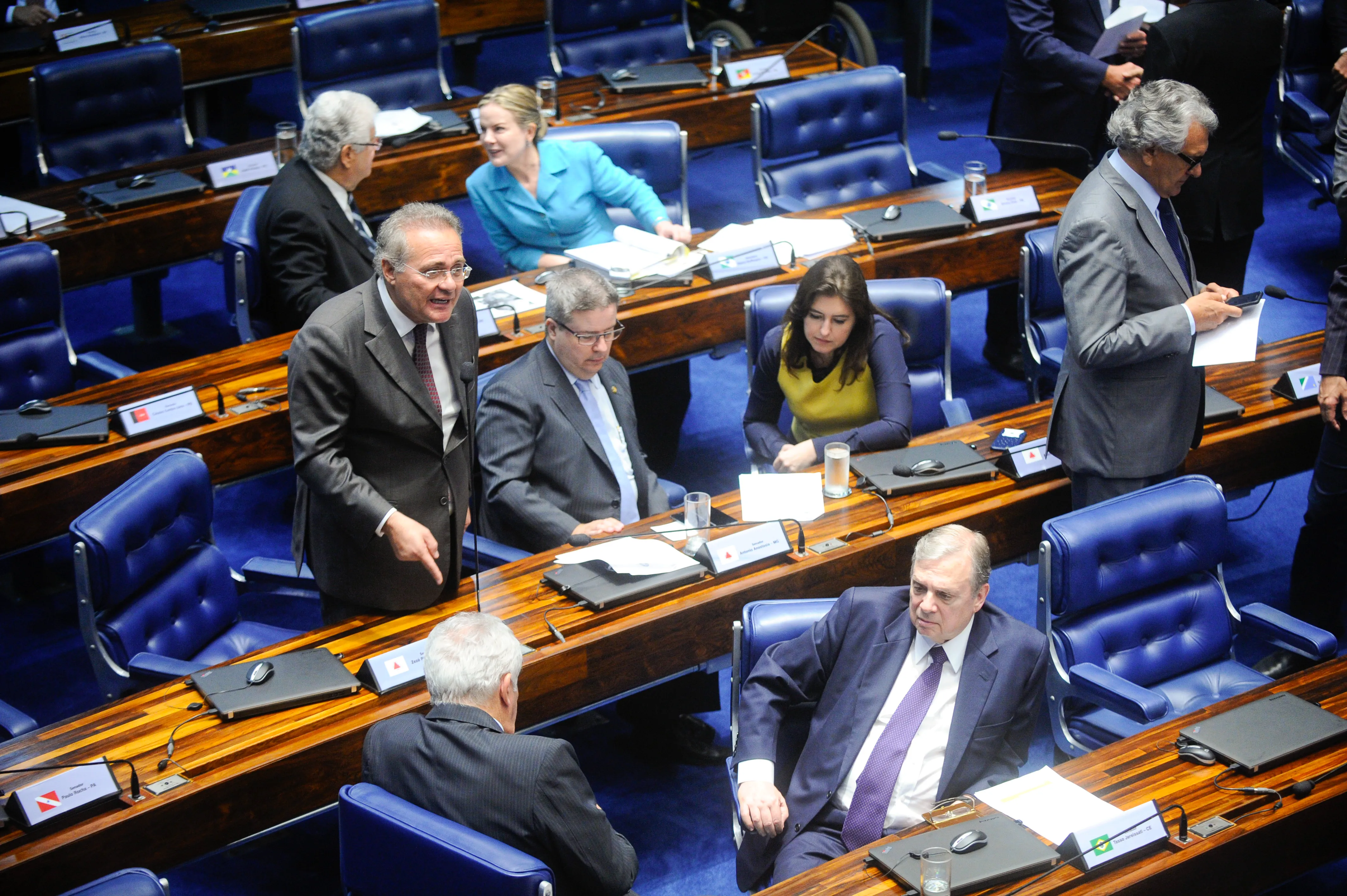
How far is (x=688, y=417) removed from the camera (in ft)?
16.9

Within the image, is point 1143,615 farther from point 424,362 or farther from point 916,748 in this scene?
point 424,362

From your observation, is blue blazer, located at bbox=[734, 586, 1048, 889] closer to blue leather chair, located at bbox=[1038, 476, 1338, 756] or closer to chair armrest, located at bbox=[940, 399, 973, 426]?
blue leather chair, located at bbox=[1038, 476, 1338, 756]

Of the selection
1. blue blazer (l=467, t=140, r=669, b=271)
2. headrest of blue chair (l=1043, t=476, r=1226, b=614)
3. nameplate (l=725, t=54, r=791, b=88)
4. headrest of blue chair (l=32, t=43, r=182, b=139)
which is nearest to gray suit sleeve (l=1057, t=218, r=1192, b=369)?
headrest of blue chair (l=1043, t=476, r=1226, b=614)

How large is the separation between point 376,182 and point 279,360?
4.45 ft

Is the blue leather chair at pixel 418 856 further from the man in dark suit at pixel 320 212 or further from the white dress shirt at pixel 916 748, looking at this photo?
the man in dark suit at pixel 320 212

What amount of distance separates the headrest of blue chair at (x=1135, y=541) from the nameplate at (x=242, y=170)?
3265mm

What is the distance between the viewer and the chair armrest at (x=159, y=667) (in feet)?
9.80

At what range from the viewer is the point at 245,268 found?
4176 millimetres

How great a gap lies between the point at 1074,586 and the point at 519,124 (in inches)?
92.7

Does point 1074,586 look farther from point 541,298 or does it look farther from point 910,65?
point 910,65

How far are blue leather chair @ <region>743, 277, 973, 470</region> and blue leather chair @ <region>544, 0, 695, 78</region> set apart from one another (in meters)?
2.51

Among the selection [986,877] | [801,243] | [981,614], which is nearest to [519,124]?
[801,243]

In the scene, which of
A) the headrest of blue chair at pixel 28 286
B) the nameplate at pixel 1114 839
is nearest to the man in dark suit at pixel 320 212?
the headrest of blue chair at pixel 28 286

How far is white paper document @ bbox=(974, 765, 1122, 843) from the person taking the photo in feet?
7.95
